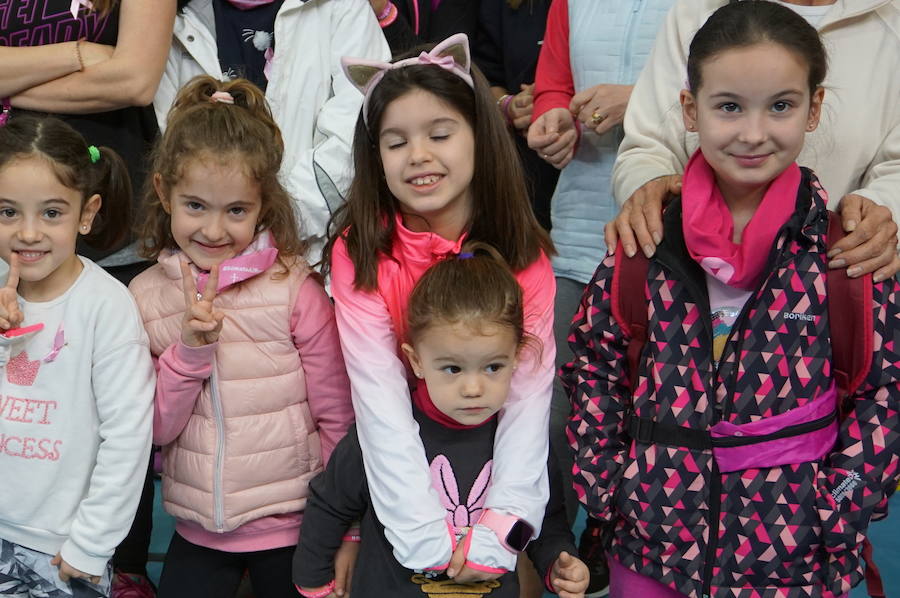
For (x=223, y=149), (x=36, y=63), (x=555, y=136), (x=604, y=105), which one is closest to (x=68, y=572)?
(x=223, y=149)

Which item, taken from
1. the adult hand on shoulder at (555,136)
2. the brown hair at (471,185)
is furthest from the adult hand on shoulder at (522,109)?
the brown hair at (471,185)

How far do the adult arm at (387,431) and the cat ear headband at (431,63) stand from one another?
40 centimetres

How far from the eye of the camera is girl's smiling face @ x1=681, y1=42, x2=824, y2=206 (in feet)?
5.77

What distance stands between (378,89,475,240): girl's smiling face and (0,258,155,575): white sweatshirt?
2.23 feet

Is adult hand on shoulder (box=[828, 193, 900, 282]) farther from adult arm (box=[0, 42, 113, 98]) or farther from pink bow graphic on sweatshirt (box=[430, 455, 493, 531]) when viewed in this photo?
adult arm (box=[0, 42, 113, 98])

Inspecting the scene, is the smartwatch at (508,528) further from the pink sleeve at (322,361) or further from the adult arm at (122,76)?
the adult arm at (122,76)

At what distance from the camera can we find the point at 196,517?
79.5 inches

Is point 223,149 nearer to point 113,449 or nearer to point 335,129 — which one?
point 335,129

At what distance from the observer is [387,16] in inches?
104

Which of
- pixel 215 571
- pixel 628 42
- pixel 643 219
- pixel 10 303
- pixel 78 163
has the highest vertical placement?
pixel 628 42

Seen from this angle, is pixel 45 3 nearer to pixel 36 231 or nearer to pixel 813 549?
pixel 36 231

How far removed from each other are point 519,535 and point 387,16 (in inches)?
59.8

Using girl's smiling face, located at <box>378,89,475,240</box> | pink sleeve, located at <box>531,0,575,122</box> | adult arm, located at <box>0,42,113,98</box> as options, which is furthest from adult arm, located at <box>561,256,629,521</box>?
adult arm, located at <box>0,42,113,98</box>

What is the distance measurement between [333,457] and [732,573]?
0.84 metres
